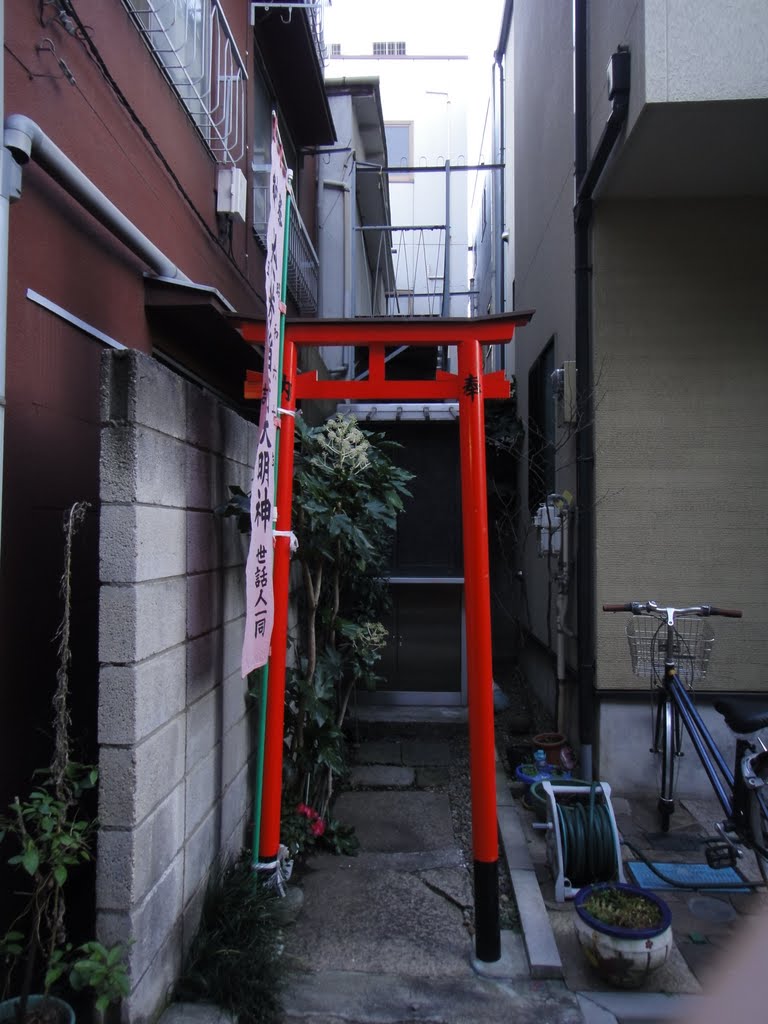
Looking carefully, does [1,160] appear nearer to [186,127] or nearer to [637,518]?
[186,127]

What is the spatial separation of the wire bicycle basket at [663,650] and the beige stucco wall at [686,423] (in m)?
0.51

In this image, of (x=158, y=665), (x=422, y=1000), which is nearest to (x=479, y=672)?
(x=422, y=1000)

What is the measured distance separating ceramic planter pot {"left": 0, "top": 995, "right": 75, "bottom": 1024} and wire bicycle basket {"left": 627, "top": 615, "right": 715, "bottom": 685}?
363 centimetres

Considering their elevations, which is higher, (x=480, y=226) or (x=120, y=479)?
(x=480, y=226)

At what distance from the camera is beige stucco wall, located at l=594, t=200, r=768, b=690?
210 inches

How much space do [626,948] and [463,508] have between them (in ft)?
6.85

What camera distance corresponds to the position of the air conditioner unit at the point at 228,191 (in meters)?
5.79

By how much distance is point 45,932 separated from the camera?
2688mm

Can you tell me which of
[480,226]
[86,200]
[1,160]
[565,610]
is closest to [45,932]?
[1,160]

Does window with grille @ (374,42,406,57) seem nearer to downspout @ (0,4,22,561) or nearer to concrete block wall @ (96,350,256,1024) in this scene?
downspout @ (0,4,22,561)

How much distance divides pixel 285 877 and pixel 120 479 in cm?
259

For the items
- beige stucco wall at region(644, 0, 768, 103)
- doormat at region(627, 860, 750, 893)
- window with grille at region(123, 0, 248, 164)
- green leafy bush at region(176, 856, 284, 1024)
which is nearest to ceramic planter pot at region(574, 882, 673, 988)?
doormat at region(627, 860, 750, 893)

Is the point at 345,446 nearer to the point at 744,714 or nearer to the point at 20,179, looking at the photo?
the point at 20,179

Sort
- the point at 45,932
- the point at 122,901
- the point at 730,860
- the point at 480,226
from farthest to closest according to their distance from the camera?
the point at 480,226
the point at 730,860
the point at 45,932
the point at 122,901
